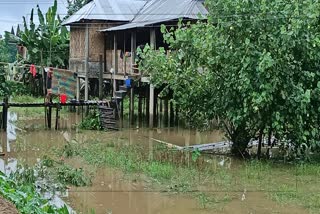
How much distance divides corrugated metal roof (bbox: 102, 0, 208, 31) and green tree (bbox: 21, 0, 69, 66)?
5.89 metres

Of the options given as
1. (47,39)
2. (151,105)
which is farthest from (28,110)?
(151,105)

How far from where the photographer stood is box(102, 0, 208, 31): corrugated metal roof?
19.0 m

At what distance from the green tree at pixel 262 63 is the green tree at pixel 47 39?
15884mm

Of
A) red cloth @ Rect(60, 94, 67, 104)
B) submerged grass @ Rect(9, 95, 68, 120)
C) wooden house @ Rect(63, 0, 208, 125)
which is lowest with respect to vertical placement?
submerged grass @ Rect(9, 95, 68, 120)

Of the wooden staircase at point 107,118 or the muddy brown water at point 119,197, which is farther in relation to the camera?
the wooden staircase at point 107,118

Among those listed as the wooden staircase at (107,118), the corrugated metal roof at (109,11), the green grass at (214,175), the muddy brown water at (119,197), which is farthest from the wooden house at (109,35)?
the green grass at (214,175)

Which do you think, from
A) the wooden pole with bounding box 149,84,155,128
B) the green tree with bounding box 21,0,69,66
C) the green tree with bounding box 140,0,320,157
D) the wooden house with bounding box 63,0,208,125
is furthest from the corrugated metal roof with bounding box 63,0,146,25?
the green tree with bounding box 140,0,320,157

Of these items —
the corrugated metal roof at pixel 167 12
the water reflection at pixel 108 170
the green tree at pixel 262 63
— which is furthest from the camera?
the corrugated metal roof at pixel 167 12

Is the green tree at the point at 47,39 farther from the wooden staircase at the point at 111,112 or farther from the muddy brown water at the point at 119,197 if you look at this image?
the muddy brown water at the point at 119,197

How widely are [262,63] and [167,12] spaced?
9827mm

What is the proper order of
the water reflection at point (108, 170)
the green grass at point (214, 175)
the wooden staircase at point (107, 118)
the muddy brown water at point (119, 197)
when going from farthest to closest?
the wooden staircase at point (107, 118) < the green grass at point (214, 175) < the water reflection at point (108, 170) < the muddy brown water at point (119, 197)

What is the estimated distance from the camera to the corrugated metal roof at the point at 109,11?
23875 millimetres

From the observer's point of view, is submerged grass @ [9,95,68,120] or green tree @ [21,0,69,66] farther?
green tree @ [21,0,69,66]

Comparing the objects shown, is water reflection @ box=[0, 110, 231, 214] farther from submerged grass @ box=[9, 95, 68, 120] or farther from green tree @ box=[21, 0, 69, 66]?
green tree @ box=[21, 0, 69, 66]
